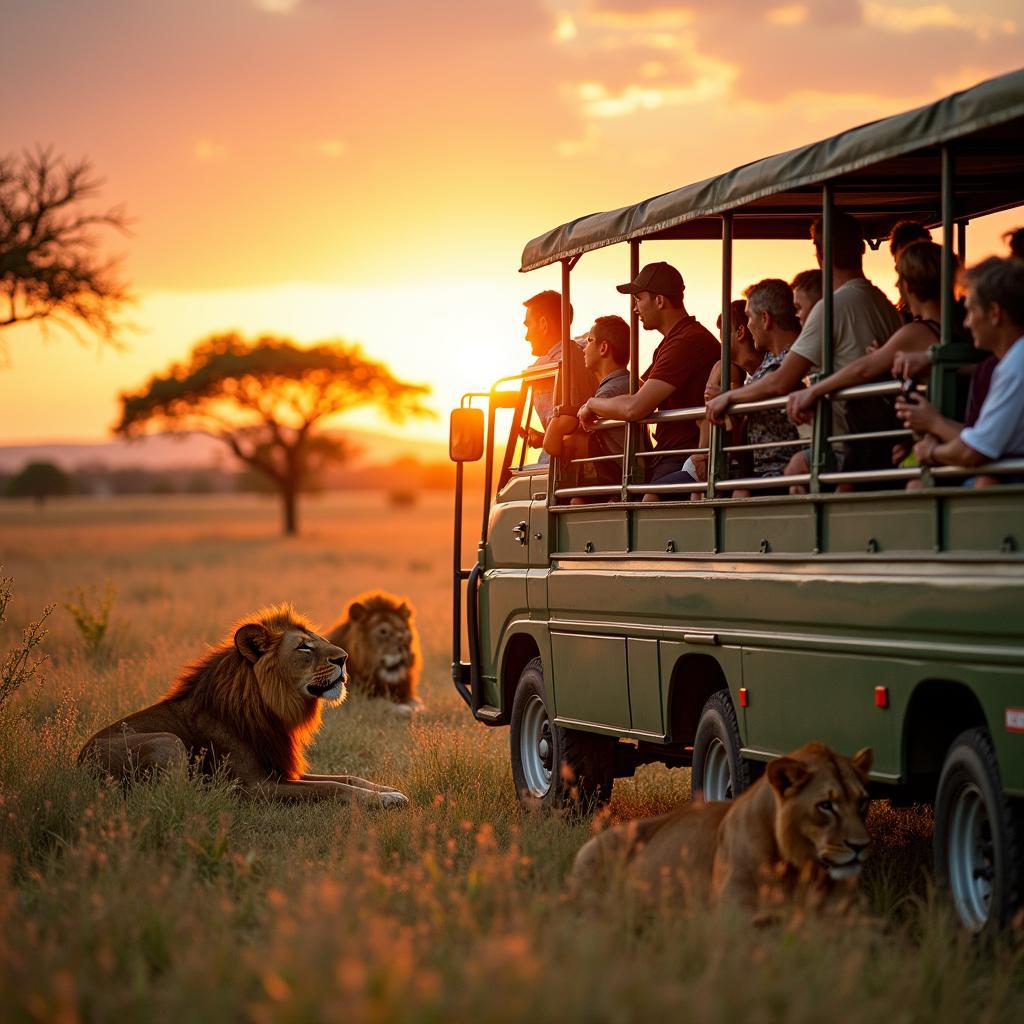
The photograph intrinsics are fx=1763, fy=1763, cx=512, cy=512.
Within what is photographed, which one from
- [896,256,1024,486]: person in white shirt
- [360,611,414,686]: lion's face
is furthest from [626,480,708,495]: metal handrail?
[360,611,414,686]: lion's face

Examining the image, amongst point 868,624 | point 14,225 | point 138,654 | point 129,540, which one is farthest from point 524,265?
point 129,540

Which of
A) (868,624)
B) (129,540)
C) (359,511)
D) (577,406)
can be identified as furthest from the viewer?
(359,511)

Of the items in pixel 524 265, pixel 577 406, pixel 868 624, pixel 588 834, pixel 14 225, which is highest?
pixel 14 225

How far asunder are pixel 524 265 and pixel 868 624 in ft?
14.5

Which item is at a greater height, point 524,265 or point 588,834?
point 524,265

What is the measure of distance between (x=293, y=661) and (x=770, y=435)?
12.1ft

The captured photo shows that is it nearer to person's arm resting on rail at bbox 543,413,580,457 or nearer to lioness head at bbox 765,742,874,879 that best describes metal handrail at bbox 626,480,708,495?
person's arm resting on rail at bbox 543,413,580,457

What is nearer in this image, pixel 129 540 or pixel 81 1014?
pixel 81 1014

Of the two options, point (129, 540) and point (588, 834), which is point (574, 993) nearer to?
point (588, 834)

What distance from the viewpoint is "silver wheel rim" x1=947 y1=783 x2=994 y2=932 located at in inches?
237

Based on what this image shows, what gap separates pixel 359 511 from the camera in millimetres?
99812

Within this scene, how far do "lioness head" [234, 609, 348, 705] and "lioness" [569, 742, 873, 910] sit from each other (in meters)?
3.80

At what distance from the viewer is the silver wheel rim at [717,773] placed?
782cm

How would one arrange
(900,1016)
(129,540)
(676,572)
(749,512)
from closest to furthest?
(900,1016) → (749,512) → (676,572) → (129,540)
